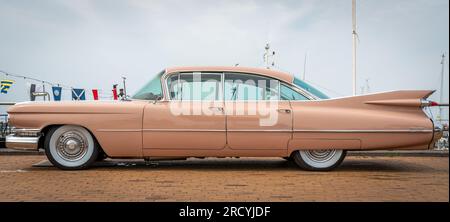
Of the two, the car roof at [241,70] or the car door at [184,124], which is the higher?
the car roof at [241,70]

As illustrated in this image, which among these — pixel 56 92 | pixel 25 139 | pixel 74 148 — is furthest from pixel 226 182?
pixel 56 92

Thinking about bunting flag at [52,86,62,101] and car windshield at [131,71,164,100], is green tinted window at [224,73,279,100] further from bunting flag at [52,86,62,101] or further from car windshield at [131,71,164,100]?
bunting flag at [52,86,62,101]

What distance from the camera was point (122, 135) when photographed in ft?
22.1

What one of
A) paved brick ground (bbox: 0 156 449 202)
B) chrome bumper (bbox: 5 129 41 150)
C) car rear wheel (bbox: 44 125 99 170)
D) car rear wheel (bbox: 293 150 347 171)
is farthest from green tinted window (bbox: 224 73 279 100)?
chrome bumper (bbox: 5 129 41 150)

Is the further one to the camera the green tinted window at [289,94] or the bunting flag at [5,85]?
the bunting flag at [5,85]

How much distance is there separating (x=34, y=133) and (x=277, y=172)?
332cm

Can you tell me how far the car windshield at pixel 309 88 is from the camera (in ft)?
22.8

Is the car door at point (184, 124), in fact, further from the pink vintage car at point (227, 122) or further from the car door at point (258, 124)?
the car door at point (258, 124)

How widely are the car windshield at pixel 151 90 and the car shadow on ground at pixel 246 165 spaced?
999 millimetres

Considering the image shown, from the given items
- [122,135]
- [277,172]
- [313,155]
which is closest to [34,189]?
[122,135]

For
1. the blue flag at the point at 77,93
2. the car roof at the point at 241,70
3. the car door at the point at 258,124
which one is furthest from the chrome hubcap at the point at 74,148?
the blue flag at the point at 77,93
